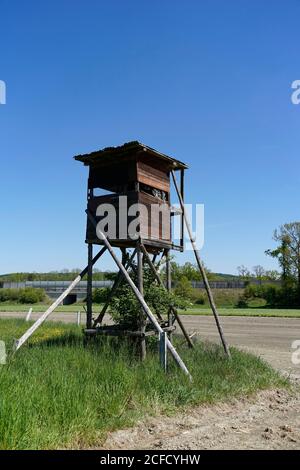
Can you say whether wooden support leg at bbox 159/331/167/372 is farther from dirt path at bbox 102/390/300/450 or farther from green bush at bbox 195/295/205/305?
green bush at bbox 195/295/205/305

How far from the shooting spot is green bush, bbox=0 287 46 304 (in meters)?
67.0

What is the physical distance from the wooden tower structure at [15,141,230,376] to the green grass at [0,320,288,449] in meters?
1.03

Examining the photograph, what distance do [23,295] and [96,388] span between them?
210 ft

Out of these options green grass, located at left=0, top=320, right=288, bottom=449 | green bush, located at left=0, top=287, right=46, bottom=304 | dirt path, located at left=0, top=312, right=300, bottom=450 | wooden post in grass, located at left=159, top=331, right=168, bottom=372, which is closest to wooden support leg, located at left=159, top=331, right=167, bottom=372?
wooden post in grass, located at left=159, top=331, right=168, bottom=372

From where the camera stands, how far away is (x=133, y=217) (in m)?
11.7

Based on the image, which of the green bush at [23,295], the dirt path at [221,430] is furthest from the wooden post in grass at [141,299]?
the green bush at [23,295]

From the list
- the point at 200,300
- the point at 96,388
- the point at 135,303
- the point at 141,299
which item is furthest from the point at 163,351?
the point at 200,300

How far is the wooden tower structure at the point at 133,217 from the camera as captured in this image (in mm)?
11555

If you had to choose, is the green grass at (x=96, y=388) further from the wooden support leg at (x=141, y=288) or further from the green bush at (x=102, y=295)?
the green bush at (x=102, y=295)

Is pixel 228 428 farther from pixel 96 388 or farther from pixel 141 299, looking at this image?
pixel 141 299

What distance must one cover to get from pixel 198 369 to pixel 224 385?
31.3 inches
